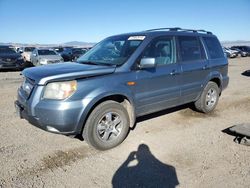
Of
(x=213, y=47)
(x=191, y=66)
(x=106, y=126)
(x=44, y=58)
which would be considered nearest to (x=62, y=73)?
(x=106, y=126)

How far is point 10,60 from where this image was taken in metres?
16.1

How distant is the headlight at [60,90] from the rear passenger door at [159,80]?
3.98 feet

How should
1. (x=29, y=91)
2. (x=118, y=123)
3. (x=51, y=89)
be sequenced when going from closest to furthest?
(x=51, y=89), (x=29, y=91), (x=118, y=123)

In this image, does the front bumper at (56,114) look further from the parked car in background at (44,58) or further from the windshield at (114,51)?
the parked car in background at (44,58)

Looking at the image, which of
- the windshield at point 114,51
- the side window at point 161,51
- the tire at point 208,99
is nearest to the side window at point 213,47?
the tire at point 208,99

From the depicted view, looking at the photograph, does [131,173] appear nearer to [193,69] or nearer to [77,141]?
[77,141]

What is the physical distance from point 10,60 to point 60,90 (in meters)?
14.1

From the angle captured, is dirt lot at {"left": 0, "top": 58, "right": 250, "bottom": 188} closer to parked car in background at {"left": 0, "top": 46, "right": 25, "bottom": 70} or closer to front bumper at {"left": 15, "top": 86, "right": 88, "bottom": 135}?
front bumper at {"left": 15, "top": 86, "right": 88, "bottom": 135}

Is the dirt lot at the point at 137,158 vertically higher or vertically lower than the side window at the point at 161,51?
lower

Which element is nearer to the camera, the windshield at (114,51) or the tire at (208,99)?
the windshield at (114,51)

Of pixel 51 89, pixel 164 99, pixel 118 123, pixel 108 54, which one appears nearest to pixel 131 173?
pixel 118 123

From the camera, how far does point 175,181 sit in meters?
3.21

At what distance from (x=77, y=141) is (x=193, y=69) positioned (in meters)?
2.84

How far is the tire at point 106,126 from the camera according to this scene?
3945 mm
